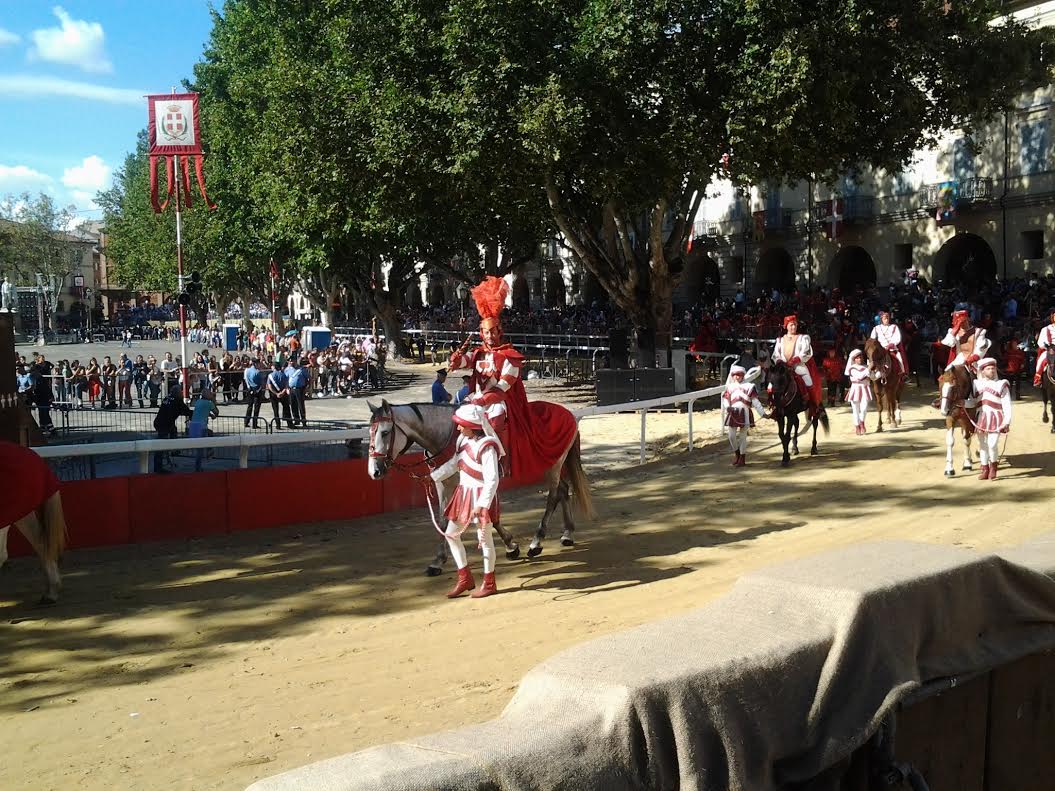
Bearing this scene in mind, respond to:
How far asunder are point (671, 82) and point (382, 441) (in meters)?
14.2

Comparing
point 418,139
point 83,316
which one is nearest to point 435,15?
point 418,139

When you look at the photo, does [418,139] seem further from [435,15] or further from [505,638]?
[505,638]

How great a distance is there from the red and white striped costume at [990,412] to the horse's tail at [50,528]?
1229cm

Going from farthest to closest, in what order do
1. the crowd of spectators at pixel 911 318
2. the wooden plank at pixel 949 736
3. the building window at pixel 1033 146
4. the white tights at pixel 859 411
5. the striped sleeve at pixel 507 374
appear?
the building window at pixel 1033 146 → the crowd of spectators at pixel 911 318 → the white tights at pixel 859 411 → the striped sleeve at pixel 507 374 → the wooden plank at pixel 949 736

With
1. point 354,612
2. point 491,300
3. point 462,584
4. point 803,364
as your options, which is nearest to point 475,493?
point 462,584

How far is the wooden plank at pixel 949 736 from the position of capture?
392cm

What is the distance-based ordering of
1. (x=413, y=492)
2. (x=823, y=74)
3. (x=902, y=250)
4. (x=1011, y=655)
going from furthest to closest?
Answer: (x=902, y=250) < (x=823, y=74) < (x=413, y=492) < (x=1011, y=655)

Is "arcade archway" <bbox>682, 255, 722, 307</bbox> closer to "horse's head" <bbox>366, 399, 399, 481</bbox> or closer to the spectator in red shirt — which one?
the spectator in red shirt

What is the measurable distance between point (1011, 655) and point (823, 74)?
17.9m

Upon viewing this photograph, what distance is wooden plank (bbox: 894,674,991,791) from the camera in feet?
12.8

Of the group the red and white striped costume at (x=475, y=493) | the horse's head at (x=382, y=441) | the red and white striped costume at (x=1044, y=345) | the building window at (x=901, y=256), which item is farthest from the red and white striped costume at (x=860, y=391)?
the building window at (x=901, y=256)

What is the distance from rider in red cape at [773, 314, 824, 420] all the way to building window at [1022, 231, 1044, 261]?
20.6 m

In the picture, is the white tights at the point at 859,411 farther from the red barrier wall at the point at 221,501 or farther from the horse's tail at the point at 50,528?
the horse's tail at the point at 50,528

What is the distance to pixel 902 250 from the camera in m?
39.4
